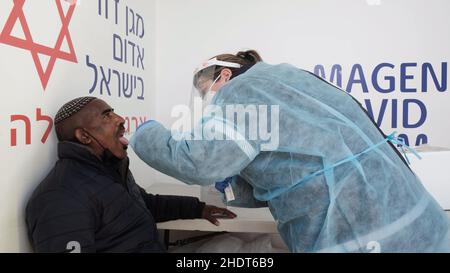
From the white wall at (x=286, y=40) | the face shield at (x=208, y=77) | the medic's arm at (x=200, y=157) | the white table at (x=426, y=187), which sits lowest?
the white table at (x=426, y=187)

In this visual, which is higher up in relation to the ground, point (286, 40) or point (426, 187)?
point (286, 40)

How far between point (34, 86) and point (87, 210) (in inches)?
15.6

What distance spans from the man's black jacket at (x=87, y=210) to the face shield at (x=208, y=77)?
1.18ft

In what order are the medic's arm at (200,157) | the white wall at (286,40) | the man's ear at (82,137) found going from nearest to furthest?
the medic's arm at (200,157) → the man's ear at (82,137) → the white wall at (286,40)

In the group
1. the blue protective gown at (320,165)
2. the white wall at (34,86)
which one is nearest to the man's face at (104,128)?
the white wall at (34,86)

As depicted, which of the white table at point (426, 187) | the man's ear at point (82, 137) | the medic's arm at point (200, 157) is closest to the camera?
the medic's arm at point (200, 157)

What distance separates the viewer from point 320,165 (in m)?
0.87

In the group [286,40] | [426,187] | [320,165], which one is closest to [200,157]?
[320,165]

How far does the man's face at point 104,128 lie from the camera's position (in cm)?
112

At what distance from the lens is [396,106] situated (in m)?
1.93

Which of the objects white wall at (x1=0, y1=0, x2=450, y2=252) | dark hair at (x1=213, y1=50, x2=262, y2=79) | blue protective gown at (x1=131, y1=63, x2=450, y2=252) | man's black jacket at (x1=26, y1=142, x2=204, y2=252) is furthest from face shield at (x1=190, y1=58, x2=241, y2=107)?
white wall at (x1=0, y1=0, x2=450, y2=252)

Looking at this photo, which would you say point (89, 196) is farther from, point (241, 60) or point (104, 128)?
point (241, 60)

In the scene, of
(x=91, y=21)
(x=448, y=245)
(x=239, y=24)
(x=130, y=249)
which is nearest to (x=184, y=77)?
(x=239, y=24)

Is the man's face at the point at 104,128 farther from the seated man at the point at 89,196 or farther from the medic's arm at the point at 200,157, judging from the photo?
the medic's arm at the point at 200,157
